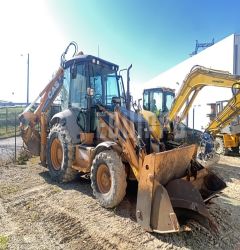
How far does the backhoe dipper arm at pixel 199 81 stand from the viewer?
9.55m

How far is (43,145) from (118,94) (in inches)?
102

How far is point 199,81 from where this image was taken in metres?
10.0

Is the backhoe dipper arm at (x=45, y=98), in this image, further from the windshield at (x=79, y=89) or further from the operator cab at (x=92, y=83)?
the windshield at (x=79, y=89)

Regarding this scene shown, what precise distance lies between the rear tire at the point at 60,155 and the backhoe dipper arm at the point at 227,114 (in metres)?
6.06

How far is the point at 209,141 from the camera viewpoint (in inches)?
411

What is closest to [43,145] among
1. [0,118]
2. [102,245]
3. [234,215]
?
[102,245]

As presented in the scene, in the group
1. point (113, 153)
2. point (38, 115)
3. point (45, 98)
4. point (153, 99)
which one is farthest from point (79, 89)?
point (153, 99)

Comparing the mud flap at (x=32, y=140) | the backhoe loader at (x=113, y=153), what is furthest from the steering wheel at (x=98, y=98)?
the mud flap at (x=32, y=140)

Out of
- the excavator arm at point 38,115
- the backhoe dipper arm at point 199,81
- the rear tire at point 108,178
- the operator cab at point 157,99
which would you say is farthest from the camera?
the operator cab at point 157,99

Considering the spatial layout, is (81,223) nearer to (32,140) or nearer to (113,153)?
(113,153)

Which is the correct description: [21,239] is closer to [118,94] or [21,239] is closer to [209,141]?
[118,94]

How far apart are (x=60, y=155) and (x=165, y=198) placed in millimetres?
3855

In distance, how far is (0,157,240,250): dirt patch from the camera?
414cm

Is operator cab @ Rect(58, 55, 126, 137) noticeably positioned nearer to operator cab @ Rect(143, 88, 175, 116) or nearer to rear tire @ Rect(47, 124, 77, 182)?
rear tire @ Rect(47, 124, 77, 182)
